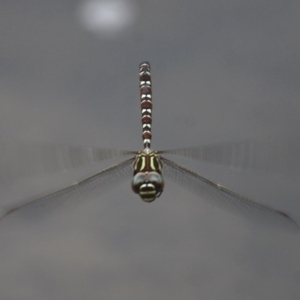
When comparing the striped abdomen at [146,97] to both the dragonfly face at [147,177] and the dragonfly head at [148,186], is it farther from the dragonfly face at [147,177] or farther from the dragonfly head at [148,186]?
the dragonfly head at [148,186]

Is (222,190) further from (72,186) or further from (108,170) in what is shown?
(72,186)

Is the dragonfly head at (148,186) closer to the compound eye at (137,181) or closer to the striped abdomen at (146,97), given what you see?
the compound eye at (137,181)

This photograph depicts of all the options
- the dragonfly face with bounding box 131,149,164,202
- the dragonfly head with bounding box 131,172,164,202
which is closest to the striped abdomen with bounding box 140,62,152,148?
the dragonfly face with bounding box 131,149,164,202

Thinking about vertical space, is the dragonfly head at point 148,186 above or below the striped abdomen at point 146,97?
below

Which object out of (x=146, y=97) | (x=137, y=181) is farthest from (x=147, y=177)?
(x=146, y=97)

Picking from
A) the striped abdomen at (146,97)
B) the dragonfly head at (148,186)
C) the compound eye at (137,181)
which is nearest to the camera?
the dragonfly head at (148,186)

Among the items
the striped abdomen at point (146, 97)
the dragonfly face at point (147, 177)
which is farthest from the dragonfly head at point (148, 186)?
the striped abdomen at point (146, 97)

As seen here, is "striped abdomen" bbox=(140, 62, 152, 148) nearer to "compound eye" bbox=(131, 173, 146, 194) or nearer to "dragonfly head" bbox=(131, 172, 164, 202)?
"compound eye" bbox=(131, 173, 146, 194)

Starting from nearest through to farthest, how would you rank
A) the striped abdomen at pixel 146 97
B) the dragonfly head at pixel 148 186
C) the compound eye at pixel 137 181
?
the dragonfly head at pixel 148 186
the compound eye at pixel 137 181
the striped abdomen at pixel 146 97

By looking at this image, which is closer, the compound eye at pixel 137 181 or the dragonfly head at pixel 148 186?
the dragonfly head at pixel 148 186
